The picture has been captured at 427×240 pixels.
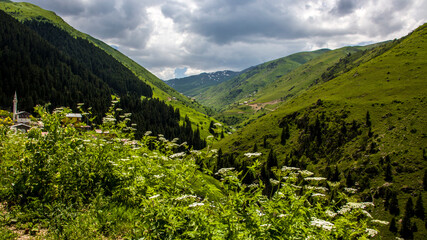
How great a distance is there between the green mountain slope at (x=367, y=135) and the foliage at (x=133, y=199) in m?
106

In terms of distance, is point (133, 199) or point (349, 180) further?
point (349, 180)

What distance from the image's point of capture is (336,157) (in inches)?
4968

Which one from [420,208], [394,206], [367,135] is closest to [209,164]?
[394,206]

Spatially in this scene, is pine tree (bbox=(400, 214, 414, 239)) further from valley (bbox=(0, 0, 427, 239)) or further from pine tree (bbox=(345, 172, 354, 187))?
pine tree (bbox=(345, 172, 354, 187))

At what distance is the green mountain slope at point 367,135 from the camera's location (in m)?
98.4

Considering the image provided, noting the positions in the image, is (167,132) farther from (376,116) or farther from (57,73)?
(376,116)

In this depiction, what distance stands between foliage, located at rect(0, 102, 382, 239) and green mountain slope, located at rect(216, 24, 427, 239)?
106m

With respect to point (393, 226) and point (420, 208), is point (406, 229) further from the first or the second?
point (420, 208)

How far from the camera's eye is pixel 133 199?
8.50 metres

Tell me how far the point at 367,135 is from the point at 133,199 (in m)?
144

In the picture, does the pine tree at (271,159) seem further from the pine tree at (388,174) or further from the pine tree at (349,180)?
the pine tree at (388,174)

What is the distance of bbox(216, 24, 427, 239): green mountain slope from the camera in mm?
98375

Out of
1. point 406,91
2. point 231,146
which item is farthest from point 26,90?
point 406,91

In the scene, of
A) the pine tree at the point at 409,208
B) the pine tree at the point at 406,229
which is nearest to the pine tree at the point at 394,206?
the pine tree at the point at 409,208
